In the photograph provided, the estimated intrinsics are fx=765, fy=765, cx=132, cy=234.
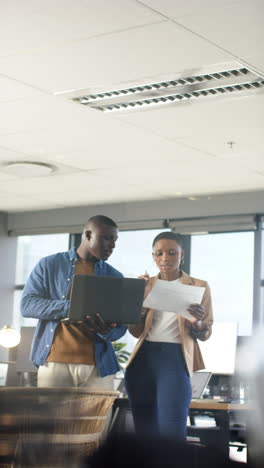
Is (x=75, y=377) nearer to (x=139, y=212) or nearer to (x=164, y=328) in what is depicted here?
(x=164, y=328)

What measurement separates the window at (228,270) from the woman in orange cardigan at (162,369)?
3.83 meters

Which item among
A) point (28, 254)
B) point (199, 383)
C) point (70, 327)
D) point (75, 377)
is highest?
point (28, 254)

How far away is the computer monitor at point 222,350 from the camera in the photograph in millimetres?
5293

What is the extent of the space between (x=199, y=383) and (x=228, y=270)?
2.98 metres

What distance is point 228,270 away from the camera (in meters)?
7.81

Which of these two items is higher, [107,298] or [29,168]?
[29,168]

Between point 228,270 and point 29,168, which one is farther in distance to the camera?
point 228,270

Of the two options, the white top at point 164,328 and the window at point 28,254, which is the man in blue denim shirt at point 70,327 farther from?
the window at point 28,254

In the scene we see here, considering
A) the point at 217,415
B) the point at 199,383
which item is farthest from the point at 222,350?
the point at 217,415

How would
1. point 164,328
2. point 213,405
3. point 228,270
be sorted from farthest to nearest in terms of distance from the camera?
point 228,270, point 213,405, point 164,328

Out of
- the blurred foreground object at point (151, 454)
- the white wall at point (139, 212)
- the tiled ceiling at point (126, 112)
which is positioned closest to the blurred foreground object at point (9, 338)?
the tiled ceiling at point (126, 112)

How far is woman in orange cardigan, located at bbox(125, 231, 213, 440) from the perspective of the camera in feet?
11.6

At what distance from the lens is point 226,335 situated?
5.36m

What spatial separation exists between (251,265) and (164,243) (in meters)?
3.76
